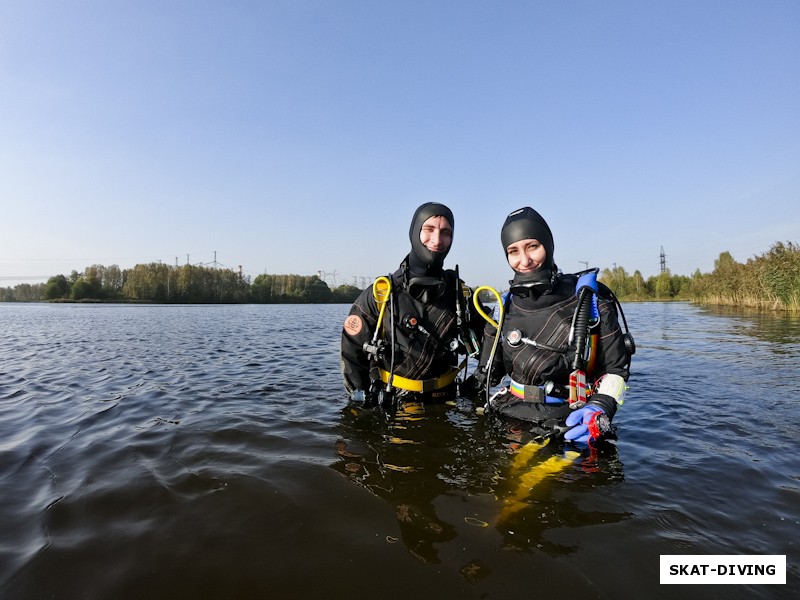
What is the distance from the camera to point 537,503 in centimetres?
272

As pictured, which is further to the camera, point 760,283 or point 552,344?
point 760,283

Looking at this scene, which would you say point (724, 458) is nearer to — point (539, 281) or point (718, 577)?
point (718, 577)

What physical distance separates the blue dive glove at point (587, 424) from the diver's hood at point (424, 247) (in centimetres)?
207

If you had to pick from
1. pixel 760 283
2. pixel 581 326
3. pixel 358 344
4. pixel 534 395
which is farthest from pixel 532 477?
pixel 760 283

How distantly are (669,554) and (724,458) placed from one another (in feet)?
6.54

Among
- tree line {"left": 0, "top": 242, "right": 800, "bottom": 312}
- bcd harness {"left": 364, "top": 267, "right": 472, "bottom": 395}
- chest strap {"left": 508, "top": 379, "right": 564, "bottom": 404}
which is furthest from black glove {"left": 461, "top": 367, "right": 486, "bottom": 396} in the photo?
tree line {"left": 0, "top": 242, "right": 800, "bottom": 312}

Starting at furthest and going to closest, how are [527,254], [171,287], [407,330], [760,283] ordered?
[171,287] → [760,283] → [407,330] → [527,254]

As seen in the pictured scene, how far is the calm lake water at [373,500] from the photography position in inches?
80.3

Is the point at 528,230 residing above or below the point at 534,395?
above

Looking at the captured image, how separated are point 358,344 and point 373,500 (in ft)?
6.95

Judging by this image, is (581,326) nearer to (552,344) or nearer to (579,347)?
(579,347)

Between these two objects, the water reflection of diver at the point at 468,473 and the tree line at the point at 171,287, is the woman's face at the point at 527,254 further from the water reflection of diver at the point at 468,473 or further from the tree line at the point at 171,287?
the tree line at the point at 171,287

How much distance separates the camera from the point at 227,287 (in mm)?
92562

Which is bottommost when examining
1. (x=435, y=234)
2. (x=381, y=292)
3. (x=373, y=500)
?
(x=373, y=500)
